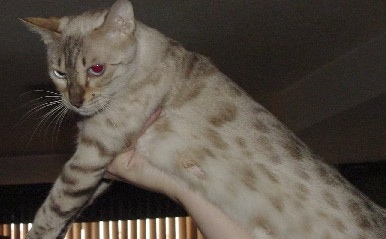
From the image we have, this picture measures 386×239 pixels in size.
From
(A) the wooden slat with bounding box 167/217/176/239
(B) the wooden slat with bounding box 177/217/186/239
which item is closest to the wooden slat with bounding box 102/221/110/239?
(A) the wooden slat with bounding box 167/217/176/239

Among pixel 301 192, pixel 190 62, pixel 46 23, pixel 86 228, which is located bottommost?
pixel 301 192

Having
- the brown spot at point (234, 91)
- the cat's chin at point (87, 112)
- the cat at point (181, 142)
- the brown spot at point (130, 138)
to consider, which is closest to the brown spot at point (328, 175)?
the cat at point (181, 142)

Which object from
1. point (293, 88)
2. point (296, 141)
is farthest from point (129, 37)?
point (293, 88)

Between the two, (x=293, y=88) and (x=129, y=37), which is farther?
(x=293, y=88)

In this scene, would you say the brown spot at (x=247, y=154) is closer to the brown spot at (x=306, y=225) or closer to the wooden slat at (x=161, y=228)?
the brown spot at (x=306, y=225)

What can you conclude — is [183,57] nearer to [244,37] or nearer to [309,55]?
[244,37]

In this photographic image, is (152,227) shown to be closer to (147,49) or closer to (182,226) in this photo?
(182,226)

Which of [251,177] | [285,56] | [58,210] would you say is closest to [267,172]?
[251,177]
